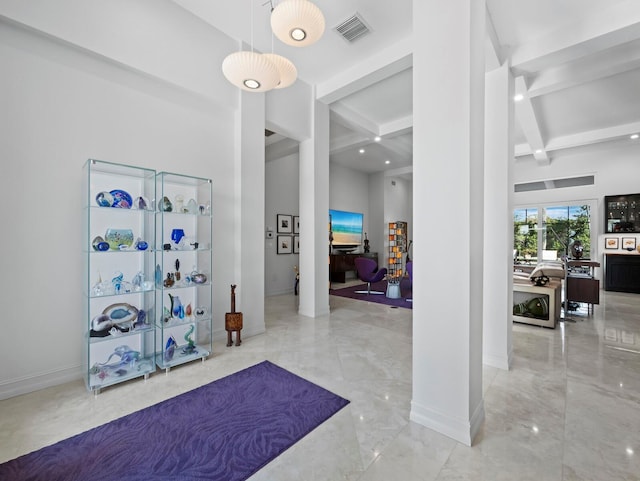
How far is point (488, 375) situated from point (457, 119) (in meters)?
2.39

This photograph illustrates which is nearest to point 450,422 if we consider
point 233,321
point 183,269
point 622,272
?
point 233,321

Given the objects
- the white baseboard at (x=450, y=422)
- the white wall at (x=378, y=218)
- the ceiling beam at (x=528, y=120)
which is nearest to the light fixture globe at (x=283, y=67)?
the white baseboard at (x=450, y=422)

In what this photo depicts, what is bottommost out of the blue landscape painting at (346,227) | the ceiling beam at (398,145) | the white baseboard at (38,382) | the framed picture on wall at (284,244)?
the white baseboard at (38,382)

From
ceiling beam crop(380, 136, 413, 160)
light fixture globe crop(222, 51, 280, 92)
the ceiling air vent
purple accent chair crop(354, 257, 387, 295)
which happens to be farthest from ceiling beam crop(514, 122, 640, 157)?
light fixture globe crop(222, 51, 280, 92)

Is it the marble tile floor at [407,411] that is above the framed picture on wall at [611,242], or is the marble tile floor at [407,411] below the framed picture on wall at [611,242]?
below

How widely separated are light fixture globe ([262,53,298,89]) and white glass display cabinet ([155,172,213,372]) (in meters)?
1.34

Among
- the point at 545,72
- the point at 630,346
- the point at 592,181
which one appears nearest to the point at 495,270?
the point at 630,346

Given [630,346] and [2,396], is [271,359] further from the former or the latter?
[630,346]

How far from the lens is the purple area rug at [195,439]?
62.6 inches

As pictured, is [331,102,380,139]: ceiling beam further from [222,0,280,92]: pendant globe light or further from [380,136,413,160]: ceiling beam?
[222,0,280,92]: pendant globe light

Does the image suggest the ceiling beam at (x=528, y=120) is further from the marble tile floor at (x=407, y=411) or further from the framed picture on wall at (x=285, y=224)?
the framed picture on wall at (x=285, y=224)

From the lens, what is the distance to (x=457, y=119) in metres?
1.84

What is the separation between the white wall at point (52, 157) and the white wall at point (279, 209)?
385 centimetres

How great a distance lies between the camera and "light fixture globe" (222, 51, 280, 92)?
2242 mm
